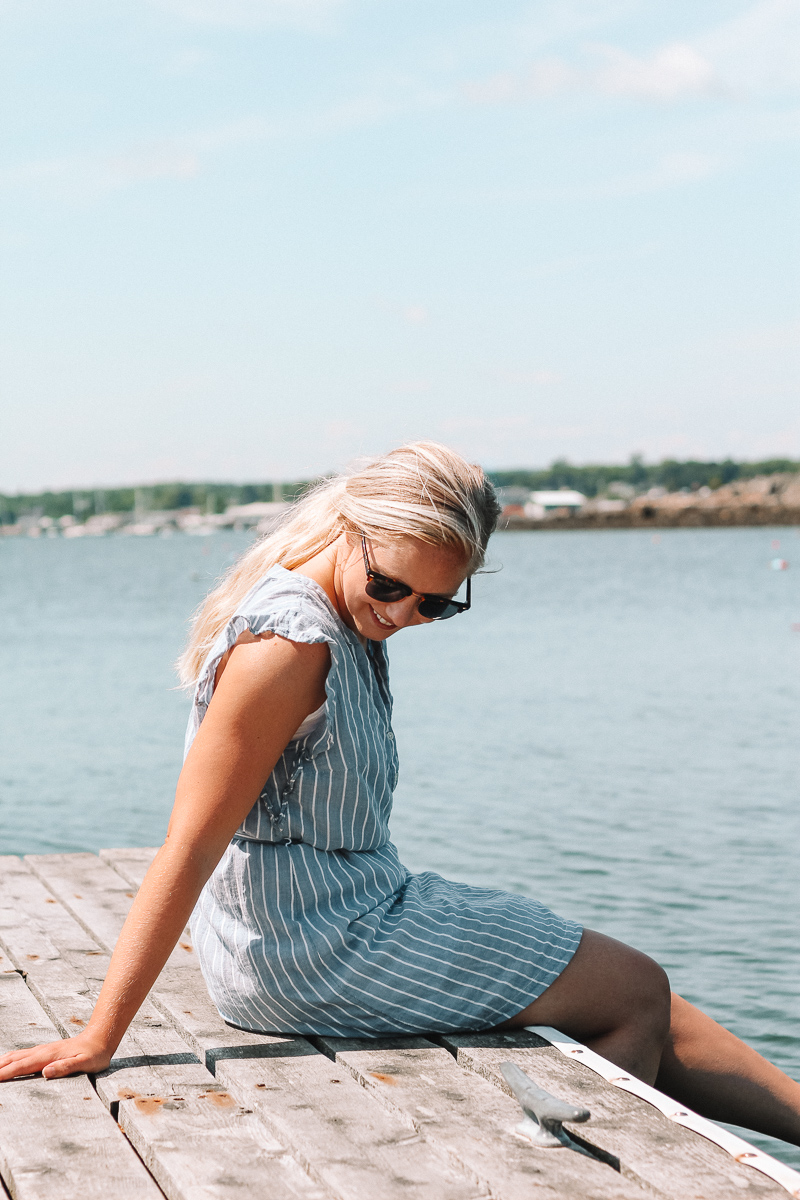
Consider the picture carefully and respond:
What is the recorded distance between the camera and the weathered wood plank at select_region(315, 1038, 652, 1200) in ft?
6.67

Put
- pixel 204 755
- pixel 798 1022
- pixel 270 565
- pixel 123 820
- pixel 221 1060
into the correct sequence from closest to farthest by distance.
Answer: pixel 204 755, pixel 221 1060, pixel 270 565, pixel 798 1022, pixel 123 820

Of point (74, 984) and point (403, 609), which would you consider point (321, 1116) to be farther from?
point (74, 984)

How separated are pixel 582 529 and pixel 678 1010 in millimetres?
128121

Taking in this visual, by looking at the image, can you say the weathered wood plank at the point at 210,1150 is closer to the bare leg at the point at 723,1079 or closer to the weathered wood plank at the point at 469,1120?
the weathered wood plank at the point at 469,1120

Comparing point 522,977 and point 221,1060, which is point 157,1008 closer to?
point 221,1060

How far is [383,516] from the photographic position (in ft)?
8.34

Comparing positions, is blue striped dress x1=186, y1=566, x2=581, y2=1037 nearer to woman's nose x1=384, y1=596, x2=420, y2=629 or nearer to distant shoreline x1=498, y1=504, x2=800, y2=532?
woman's nose x1=384, y1=596, x2=420, y2=629

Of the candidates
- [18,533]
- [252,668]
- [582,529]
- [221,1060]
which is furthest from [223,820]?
[18,533]

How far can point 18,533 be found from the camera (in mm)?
160500

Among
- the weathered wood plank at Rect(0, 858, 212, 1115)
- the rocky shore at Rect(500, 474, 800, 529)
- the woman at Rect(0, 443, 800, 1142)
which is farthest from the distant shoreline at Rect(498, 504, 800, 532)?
the woman at Rect(0, 443, 800, 1142)

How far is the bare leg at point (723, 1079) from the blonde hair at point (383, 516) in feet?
3.73

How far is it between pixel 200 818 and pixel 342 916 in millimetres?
411

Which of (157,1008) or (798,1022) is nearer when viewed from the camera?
(157,1008)

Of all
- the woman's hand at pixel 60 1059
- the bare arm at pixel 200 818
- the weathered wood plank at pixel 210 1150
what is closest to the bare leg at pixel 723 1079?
the weathered wood plank at pixel 210 1150
